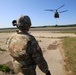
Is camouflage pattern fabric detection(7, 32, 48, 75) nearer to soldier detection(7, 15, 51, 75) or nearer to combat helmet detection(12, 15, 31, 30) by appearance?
soldier detection(7, 15, 51, 75)

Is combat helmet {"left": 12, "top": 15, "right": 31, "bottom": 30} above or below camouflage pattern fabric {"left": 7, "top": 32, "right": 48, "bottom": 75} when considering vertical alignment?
above

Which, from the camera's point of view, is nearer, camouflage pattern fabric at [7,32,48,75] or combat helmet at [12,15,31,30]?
camouflage pattern fabric at [7,32,48,75]

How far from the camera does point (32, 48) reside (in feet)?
13.5

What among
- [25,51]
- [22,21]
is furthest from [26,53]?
[22,21]

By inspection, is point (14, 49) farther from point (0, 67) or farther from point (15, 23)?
point (0, 67)

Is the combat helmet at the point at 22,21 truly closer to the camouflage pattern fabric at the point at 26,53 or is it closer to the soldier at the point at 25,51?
the soldier at the point at 25,51

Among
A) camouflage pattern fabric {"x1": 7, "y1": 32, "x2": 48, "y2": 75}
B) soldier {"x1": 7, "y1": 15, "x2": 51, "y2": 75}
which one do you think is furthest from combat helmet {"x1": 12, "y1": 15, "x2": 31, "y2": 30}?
camouflage pattern fabric {"x1": 7, "y1": 32, "x2": 48, "y2": 75}

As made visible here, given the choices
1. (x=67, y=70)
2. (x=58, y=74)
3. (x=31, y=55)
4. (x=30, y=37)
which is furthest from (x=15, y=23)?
(x=67, y=70)

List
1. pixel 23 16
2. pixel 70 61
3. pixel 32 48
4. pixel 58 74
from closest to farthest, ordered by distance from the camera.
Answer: pixel 32 48
pixel 23 16
pixel 58 74
pixel 70 61

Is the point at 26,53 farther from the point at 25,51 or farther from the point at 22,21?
the point at 22,21

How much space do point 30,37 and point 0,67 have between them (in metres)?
6.12

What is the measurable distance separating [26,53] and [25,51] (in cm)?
5

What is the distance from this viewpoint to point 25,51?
4145mm

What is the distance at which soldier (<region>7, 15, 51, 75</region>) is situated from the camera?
412 cm
